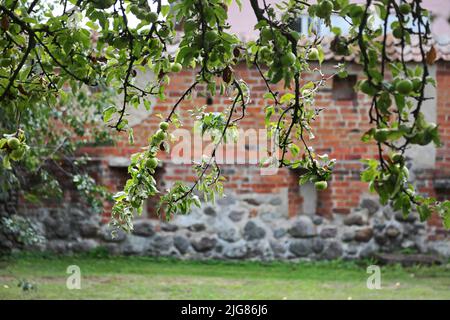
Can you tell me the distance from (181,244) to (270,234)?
932 mm

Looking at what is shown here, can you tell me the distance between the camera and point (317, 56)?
194 centimetres

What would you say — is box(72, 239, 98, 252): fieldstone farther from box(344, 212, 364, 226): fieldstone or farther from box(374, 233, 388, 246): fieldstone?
box(374, 233, 388, 246): fieldstone

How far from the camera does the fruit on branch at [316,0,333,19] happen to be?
138cm

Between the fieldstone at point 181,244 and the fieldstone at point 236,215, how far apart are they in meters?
0.53

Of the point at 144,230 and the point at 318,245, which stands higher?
the point at 144,230

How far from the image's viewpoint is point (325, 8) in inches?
54.8

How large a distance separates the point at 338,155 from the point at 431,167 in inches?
38.9

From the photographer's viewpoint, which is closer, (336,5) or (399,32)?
(399,32)

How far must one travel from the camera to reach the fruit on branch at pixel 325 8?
1.38 m

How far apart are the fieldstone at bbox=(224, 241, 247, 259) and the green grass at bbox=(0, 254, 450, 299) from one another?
→ 13 centimetres

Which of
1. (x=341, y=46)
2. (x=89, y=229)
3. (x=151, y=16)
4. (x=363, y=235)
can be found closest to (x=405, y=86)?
(x=341, y=46)

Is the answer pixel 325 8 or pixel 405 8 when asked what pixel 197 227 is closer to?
pixel 325 8
